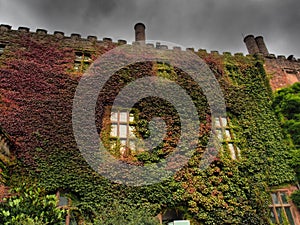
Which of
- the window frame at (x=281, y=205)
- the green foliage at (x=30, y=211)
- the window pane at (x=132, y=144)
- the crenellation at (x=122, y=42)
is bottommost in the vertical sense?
the green foliage at (x=30, y=211)

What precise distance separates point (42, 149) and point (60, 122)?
1152mm

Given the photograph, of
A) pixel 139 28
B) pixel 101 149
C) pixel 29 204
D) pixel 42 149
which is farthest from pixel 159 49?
pixel 29 204

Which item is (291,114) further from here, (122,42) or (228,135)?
(122,42)

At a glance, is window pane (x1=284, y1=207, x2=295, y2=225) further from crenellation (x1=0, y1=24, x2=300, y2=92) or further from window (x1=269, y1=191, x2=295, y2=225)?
crenellation (x1=0, y1=24, x2=300, y2=92)

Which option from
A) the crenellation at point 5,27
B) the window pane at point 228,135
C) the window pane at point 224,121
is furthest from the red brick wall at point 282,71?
the crenellation at point 5,27

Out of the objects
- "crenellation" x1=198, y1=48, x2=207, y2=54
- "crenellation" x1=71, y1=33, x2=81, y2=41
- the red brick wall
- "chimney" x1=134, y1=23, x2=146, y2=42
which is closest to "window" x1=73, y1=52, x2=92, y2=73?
"crenellation" x1=71, y1=33, x2=81, y2=41

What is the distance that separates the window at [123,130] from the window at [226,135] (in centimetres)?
357

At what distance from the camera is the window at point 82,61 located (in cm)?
1172

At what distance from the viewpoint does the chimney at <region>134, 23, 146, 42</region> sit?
14365 millimetres

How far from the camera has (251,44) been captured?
1602 centimetres

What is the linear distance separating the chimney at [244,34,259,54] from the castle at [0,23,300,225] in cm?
277

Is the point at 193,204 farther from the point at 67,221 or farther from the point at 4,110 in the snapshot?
the point at 4,110

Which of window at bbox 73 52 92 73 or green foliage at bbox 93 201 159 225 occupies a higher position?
window at bbox 73 52 92 73

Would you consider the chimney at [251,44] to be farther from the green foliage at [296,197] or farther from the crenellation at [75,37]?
the crenellation at [75,37]
